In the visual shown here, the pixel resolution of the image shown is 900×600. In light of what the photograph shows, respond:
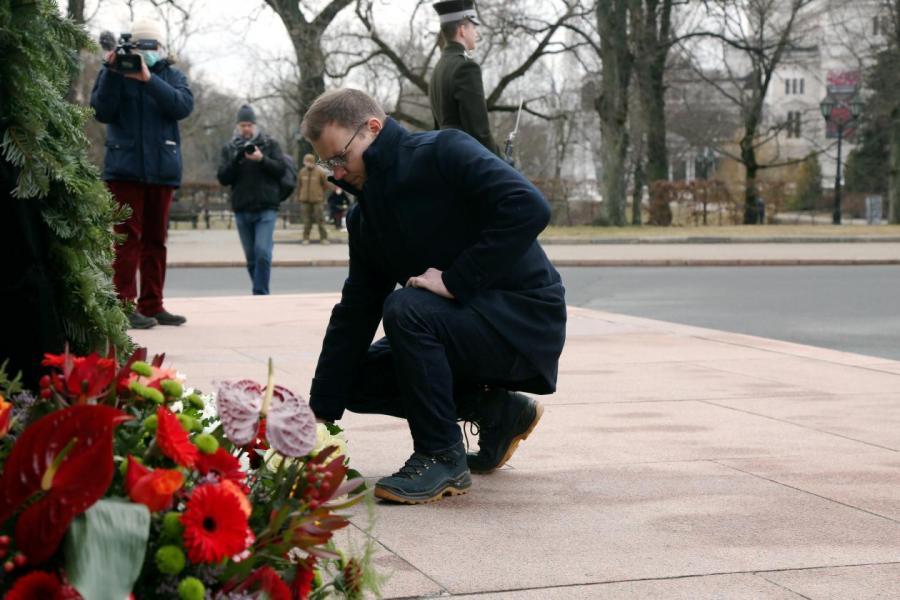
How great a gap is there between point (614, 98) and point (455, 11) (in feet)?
91.3

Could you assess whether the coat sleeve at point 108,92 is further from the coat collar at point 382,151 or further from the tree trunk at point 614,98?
the tree trunk at point 614,98

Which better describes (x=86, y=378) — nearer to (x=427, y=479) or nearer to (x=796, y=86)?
(x=427, y=479)

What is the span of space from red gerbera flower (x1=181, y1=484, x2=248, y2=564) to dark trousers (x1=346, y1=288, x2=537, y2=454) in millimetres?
2049

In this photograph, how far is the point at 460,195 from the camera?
169 inches

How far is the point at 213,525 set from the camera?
2.06m

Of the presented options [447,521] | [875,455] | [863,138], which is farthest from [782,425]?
[863,138]

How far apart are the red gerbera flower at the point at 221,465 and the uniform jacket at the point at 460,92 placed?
20.3 ft

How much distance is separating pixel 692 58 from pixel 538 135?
23.3m

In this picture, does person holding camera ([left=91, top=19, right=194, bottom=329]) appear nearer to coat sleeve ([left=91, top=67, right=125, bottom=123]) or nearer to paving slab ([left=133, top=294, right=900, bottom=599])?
coat sleeve ([left=91, top=67, right=125, bottom=123])

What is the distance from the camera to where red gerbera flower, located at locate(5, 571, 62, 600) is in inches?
75.4

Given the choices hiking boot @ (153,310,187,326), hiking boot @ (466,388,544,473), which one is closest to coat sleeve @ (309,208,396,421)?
hiking boot @ (466,388,544,473)

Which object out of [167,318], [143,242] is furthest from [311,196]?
[143,242]

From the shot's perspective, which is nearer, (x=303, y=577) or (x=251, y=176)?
(x=303, y=577)

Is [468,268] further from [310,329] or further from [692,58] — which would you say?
[692,58]
